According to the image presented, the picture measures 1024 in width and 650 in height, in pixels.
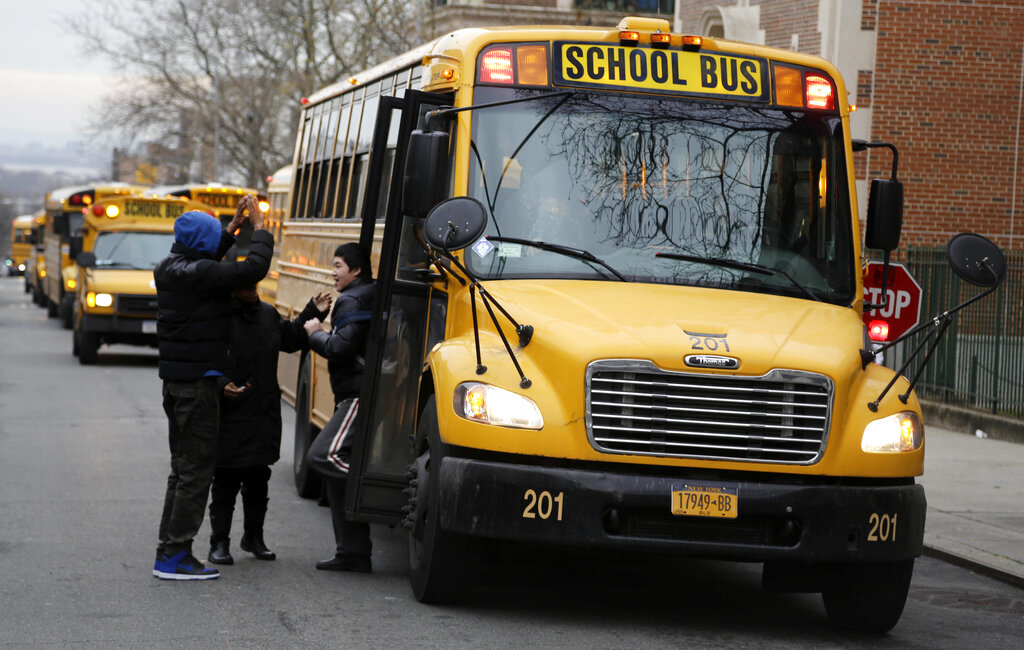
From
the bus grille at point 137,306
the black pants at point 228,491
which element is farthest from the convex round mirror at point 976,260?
the bus grille at point 137,306

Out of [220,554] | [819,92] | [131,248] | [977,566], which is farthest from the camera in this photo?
[131,248]

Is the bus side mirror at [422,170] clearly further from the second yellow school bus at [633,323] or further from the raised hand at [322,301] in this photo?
the raised hand at [322,301]

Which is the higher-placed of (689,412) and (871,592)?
(689,412)

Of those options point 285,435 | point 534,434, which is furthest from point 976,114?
point 534,434

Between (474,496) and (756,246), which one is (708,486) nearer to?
(474,496)

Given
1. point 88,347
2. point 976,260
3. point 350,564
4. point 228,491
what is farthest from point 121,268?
point 976,260

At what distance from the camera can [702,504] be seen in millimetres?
6742

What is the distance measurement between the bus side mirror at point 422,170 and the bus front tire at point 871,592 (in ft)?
8.36

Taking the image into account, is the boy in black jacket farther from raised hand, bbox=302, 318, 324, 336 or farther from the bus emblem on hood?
the bus emblem on hood

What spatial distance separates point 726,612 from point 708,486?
1.25 m

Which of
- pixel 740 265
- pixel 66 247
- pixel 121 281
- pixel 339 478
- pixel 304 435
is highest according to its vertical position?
pixel 740 265

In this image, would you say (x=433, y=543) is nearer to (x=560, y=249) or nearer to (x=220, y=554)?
(x=560, y=249)

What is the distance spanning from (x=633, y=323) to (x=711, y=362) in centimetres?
41

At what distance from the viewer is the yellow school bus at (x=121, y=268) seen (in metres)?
24.0
